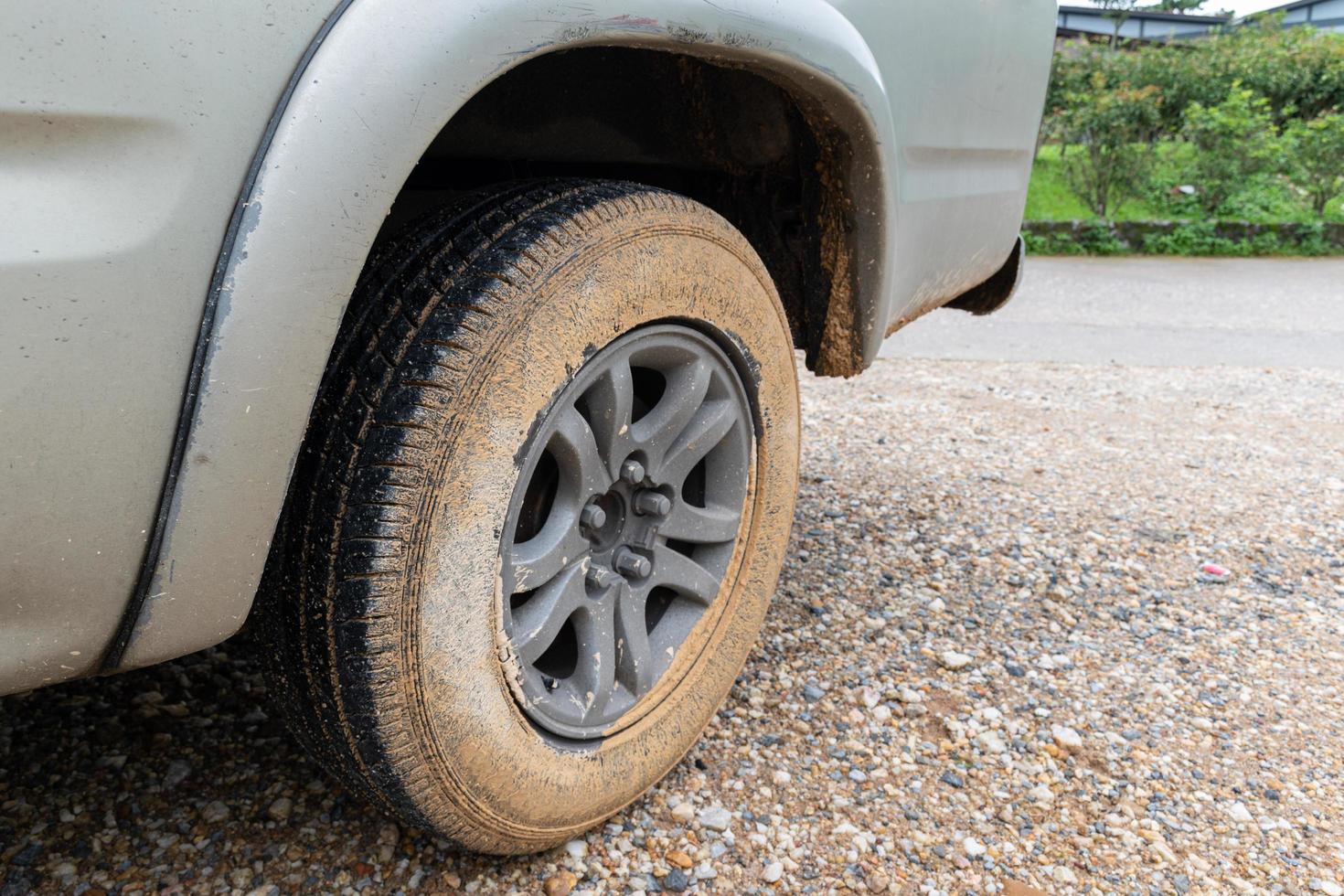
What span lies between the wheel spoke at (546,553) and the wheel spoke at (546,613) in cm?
2

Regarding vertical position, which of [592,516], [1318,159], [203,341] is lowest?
[1318,159]

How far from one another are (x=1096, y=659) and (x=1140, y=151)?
970 centimetres

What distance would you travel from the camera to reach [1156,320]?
712 cm

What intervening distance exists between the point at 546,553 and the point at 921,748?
0.94m

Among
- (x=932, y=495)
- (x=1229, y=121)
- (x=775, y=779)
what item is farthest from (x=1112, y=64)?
(x=775, y=779)

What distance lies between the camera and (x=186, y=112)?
3.14 feet

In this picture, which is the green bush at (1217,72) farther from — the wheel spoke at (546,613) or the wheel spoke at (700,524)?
the wheel spoke at (546,613)

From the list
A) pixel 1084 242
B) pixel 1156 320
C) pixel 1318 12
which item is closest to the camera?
pixel 1156 320

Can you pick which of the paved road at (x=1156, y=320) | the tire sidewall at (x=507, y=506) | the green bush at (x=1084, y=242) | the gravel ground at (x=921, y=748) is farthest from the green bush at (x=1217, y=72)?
the tire sidewall at (x=507, y=506)

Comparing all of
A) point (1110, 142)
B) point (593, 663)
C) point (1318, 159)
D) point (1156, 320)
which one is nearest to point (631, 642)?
point (593, 663)

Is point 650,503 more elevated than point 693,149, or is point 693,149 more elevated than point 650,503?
point 693,149

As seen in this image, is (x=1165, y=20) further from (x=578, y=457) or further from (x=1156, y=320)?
(x=578, y=457)

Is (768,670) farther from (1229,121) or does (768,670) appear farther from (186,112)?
(1229,121)

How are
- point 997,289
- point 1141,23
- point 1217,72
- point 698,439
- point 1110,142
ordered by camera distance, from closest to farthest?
point 698,439 < point 997,289 < point 1110,142 < point 1217,72 < point 1141,23
